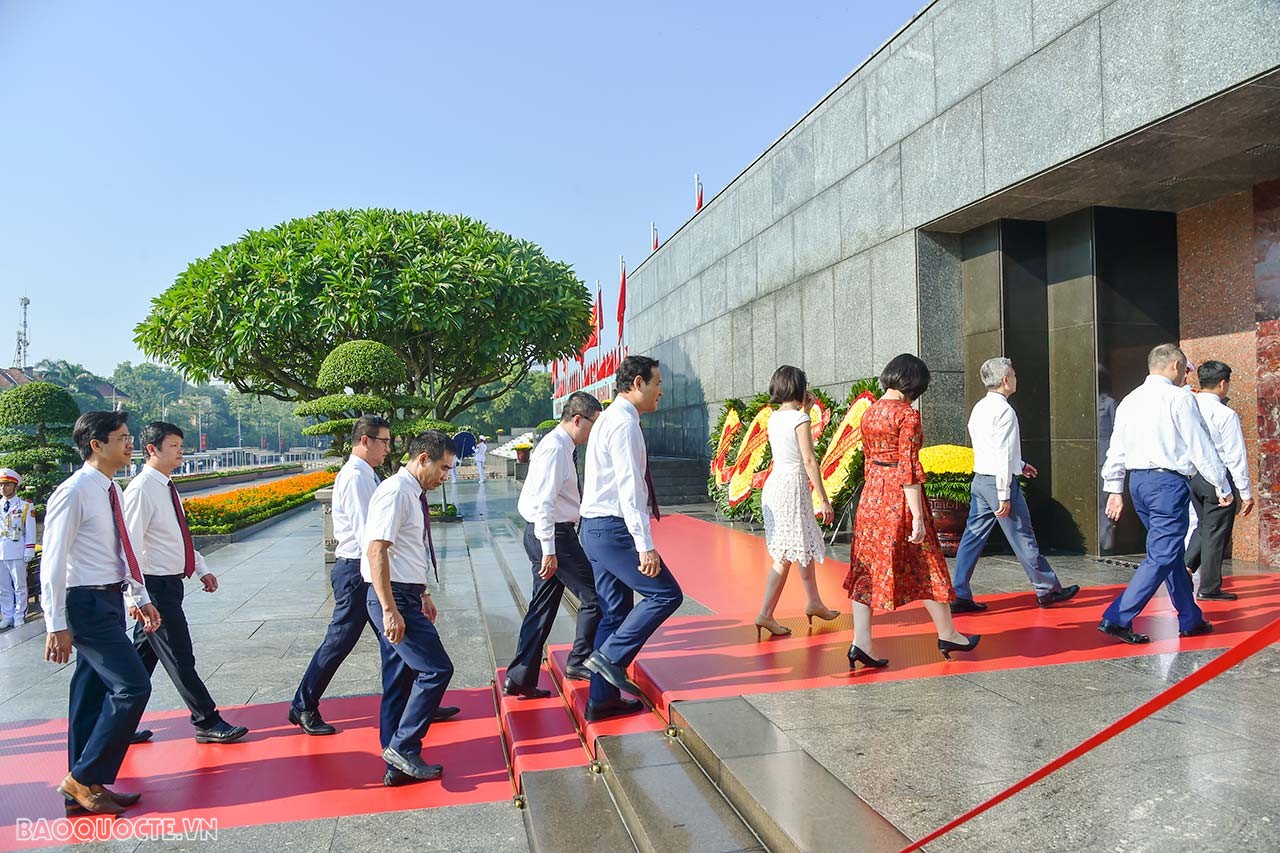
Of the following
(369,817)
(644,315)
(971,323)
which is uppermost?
(644,315)

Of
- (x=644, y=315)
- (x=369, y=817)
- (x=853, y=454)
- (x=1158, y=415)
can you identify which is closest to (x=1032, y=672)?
(x=1158, y=415)

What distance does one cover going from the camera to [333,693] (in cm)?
537

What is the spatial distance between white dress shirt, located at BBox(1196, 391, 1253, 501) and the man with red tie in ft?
20.3

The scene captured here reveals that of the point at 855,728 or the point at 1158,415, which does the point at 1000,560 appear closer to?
the point at 1158,415

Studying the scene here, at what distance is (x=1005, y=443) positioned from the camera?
571cm

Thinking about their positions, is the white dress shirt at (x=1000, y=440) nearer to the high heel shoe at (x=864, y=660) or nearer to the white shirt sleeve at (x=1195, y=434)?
the white shirt sleeve at (x=1195, y=434)

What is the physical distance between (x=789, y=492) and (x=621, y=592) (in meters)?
1.49

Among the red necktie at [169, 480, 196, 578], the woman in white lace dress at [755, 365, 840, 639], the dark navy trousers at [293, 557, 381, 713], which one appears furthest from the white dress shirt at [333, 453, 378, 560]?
the woman in white lace dress at [755, 365, 840, 639]

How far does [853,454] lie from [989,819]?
21.2 feet

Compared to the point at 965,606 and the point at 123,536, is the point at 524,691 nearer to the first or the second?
the point at 123,536

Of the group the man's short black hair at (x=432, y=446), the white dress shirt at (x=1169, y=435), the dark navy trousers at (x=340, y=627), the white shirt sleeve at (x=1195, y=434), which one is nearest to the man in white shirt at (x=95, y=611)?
the dark navy trousers at (x=340, y=627)

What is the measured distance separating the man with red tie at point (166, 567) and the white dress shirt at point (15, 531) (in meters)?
Result: 4.99

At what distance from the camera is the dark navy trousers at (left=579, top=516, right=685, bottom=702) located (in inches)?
163

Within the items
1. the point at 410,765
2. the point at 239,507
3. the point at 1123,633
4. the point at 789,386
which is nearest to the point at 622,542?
the point at 410,765
